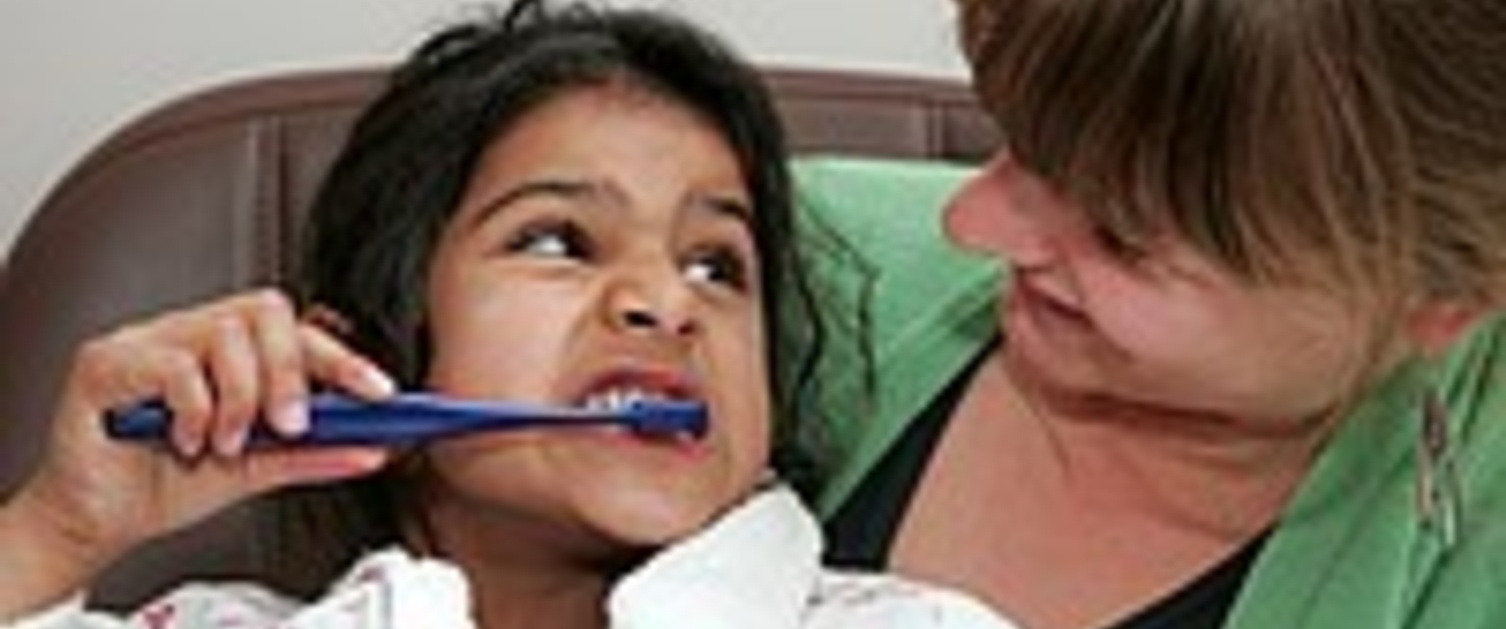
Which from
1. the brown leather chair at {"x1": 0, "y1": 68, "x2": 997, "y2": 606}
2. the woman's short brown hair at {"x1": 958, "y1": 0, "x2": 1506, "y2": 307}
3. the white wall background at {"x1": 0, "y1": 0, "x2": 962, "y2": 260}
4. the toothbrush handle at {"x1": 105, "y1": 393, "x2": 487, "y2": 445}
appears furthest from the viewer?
the white wall background at {"x1": 0, "y1": 0, "x2": 962, "y2": 260}

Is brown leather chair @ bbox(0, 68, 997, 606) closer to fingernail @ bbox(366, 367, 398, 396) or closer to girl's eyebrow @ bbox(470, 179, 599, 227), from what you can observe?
girl's eyebrow @ bbox(470, 179, 599, 227)

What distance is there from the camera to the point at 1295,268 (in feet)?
2.82

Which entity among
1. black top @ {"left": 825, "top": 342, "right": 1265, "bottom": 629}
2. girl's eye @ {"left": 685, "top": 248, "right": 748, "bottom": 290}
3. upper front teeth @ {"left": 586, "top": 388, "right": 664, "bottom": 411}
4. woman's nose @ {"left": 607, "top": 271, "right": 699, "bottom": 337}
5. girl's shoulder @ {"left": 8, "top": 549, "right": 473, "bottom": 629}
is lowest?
black top @ {"left": 825, "top": 342, "right": 1265, "bottom": 629}

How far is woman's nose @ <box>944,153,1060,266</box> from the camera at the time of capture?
906mm

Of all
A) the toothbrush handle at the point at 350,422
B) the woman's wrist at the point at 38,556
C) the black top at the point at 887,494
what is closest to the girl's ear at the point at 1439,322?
the black top at the point at 887,494

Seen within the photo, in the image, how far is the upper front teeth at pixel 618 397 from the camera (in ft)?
3.26

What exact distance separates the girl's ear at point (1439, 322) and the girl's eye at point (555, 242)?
1.13ft

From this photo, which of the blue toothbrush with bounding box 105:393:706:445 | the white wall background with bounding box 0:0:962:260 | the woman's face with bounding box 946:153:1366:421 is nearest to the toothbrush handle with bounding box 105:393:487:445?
the blue toothbrush with bounding box 105:393:706:445

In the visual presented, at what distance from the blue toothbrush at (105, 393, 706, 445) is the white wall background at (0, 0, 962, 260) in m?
0.64

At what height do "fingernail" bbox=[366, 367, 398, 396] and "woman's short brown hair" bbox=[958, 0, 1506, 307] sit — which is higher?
"woman's short brown hair" bbox=[958, 0, 1506, 307]

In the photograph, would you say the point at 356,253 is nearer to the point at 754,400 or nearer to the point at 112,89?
the point at 754,400

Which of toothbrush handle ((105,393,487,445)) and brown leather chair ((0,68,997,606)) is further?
brown leather chair ((0,68,997,606))

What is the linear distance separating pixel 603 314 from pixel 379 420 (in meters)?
0.14

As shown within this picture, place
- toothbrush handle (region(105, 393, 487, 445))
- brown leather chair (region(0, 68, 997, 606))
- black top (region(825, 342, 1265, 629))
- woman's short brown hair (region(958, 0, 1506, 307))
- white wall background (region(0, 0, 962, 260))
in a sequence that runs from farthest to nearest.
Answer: white wall background (region(0, 0, 962, 260)), brown leather chair (region(0, 68, 997, 606)), black top (region(825, 342, 1265, 629)), toothbrush handle (region(105, 393, 487, 445)), woman's short brown hair (region(958, 0, 1506, 307))
